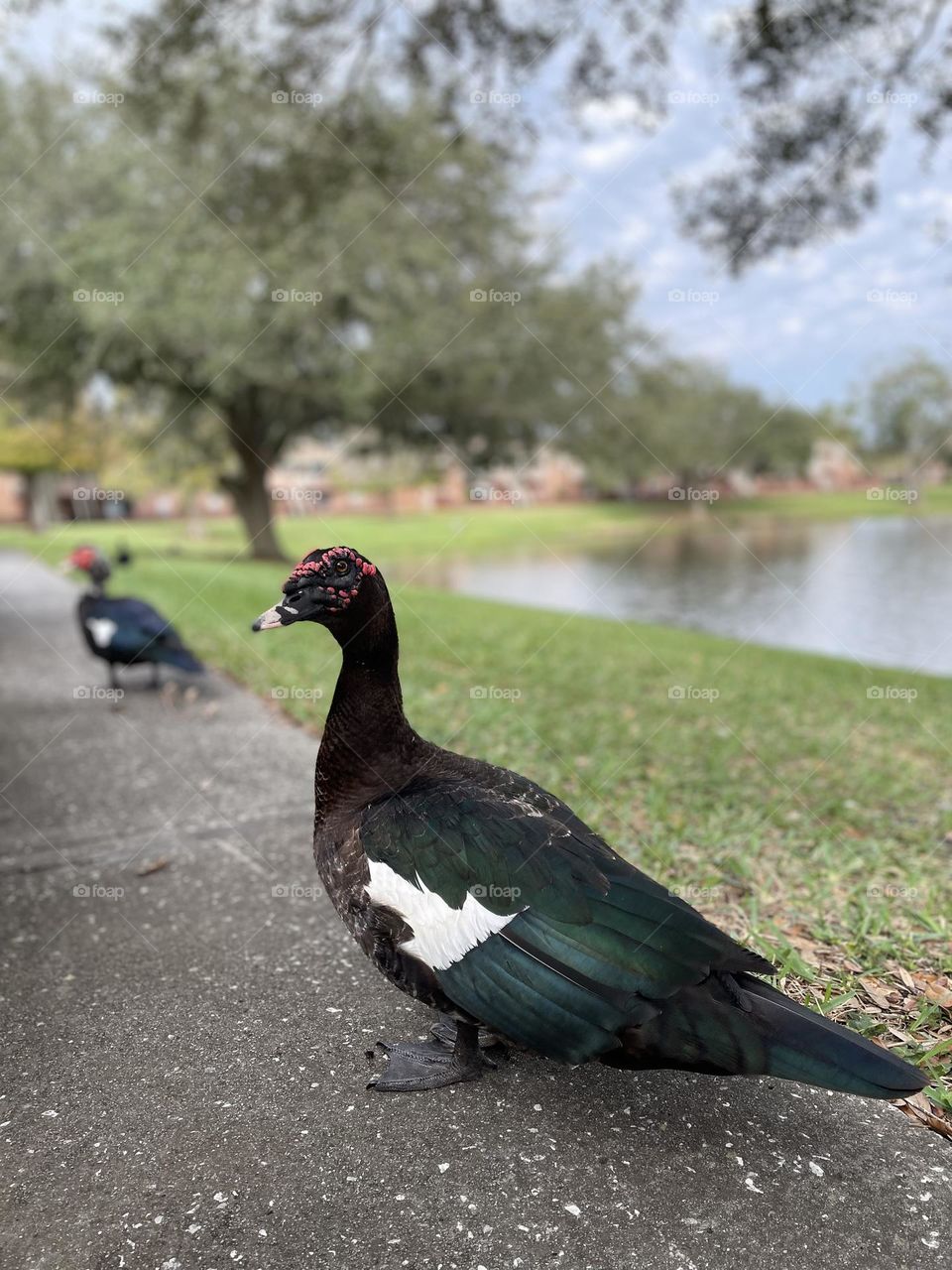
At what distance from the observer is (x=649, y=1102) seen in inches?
94.0

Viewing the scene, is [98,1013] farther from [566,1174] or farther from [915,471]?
[915,471]

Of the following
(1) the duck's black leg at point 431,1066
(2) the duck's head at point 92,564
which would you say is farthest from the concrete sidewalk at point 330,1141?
(2) the duck's head at point 92,564

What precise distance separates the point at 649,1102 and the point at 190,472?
78.2 ft

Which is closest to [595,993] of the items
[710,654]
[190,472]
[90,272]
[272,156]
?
[710,654]

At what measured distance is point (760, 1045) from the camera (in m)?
2.00

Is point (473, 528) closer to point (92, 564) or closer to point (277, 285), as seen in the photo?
point (277, 285)

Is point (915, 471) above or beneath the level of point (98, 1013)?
above

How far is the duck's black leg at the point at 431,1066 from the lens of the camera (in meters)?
2.45

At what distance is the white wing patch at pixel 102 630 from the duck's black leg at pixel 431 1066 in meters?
4.69

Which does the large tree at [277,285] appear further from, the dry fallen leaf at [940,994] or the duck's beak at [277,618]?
the dry fallen leaf at [940,994]

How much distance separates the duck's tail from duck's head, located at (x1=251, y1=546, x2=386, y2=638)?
1273 mm

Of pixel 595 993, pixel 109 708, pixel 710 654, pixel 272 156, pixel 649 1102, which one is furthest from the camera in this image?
pixel 272 156

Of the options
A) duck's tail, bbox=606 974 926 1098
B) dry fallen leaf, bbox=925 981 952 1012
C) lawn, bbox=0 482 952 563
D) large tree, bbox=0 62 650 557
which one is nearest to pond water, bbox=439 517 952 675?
lawn, bbox=0 482 952 563

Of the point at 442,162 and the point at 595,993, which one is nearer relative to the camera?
the point at 595,993
